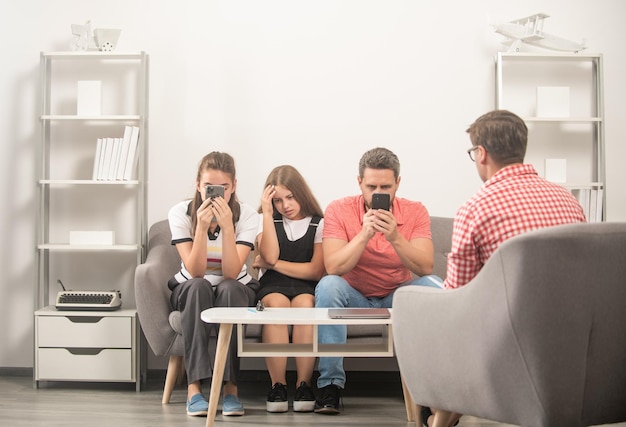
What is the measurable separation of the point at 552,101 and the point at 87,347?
8.86ft

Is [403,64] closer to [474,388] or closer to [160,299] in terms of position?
[160,299]

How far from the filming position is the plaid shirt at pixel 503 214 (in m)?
2.08

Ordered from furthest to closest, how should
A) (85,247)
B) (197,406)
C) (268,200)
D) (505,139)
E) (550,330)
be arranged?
1. (85,247)
2. (268,200)
3. (197,406)
4. (505,139)
5. (550,330)

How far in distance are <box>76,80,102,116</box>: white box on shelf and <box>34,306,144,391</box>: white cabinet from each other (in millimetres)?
1068

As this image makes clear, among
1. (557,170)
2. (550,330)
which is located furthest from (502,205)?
(557,170)

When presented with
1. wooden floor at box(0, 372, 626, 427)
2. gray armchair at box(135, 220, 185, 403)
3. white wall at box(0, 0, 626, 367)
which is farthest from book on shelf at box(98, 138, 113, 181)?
wooden floor at box(0, 372, 626, 427)

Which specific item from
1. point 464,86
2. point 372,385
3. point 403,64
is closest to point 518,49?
point 464,86

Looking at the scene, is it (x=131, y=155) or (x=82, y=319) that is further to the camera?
(x=131, y=155)

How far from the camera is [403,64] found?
4.16 m

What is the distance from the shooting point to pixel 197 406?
313 centimetres

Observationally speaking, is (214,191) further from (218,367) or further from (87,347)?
(87,347)

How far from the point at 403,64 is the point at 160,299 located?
1.85 meters

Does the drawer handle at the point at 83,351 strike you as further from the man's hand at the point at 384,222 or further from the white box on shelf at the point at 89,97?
the man's hand at the point at 384,222

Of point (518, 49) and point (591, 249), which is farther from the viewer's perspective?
point (518, 49)
